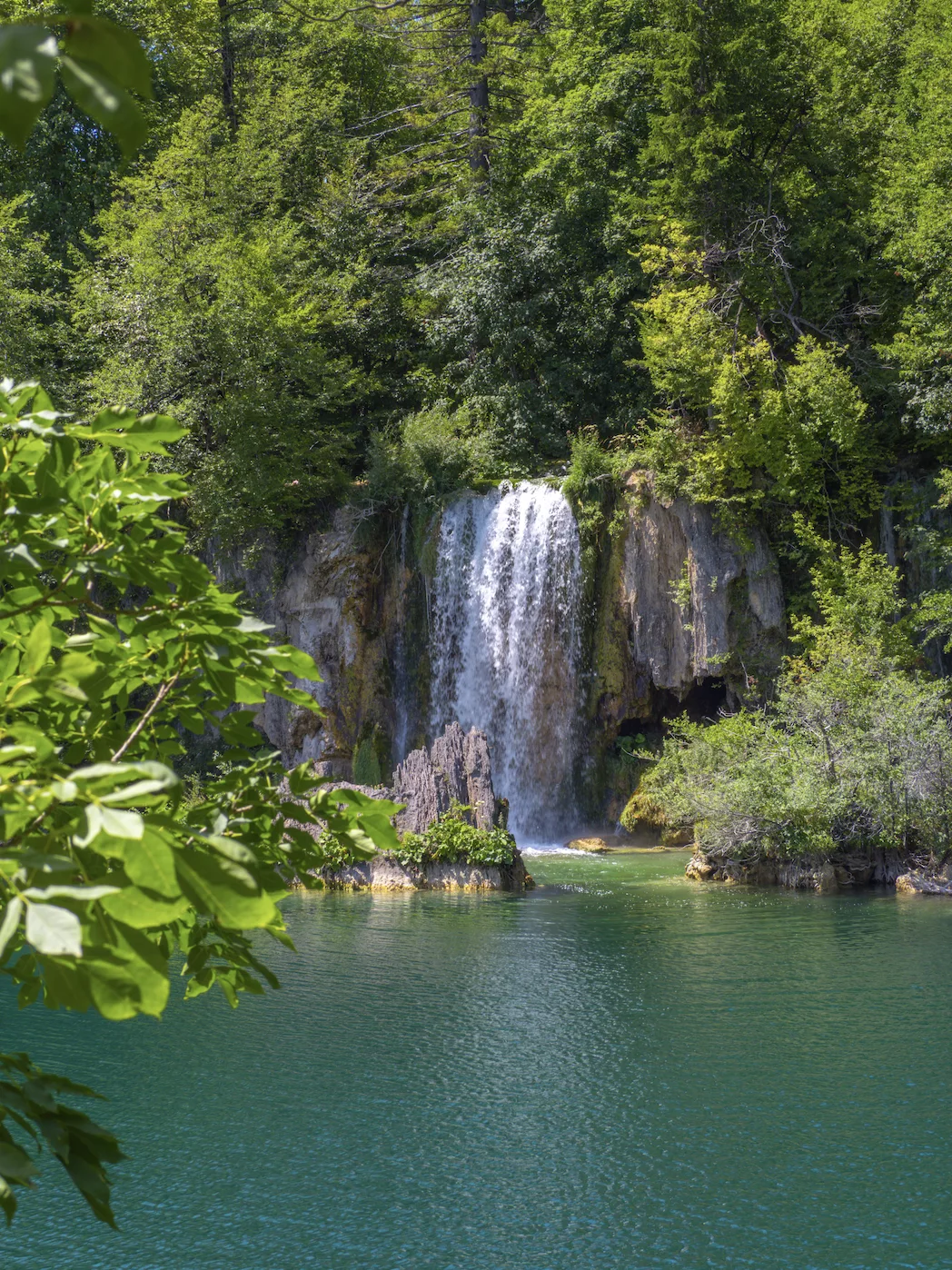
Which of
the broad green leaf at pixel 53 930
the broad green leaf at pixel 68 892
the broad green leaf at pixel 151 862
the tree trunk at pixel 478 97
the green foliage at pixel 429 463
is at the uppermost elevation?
the tree trunk at pixel 478 97

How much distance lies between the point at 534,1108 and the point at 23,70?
6.34m

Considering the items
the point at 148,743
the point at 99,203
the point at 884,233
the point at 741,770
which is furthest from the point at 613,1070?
the point at 99,203

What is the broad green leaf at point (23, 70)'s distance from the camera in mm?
979

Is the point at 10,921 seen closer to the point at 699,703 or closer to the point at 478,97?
the point at 699,703

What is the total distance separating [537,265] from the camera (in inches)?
914

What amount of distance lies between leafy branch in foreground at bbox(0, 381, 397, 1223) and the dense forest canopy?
1755cm

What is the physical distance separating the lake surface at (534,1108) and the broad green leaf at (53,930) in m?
4.14

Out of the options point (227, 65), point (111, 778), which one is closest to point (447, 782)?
point (111, 778)

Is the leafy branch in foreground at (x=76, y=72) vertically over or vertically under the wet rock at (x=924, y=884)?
over

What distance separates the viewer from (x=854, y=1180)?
5.46 m

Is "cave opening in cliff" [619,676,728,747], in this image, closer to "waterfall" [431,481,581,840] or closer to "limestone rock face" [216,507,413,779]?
"waterfall" [431,481,581,840]

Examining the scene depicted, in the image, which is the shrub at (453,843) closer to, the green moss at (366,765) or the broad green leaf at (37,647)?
the green moss at (366,765)

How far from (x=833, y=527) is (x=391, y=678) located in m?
8.36

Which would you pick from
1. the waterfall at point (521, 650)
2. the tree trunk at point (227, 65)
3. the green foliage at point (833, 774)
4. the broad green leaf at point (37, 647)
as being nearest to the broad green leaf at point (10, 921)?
the broad green leaf at point (37, 647)
